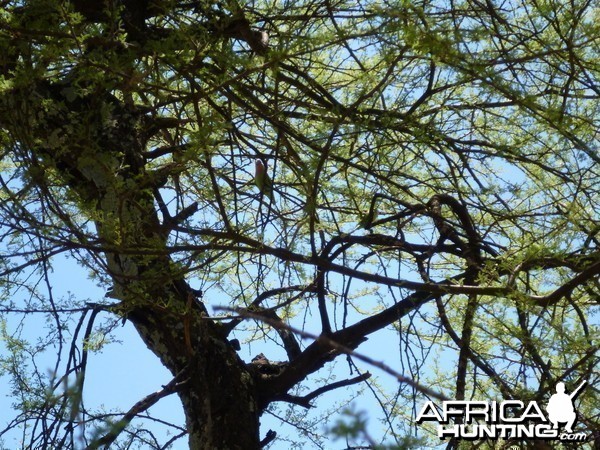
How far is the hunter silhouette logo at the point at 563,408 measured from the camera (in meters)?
2.22

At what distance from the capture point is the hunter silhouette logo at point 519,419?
7.26 ft

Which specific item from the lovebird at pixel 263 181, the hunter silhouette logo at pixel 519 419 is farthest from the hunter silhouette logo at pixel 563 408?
the lovebird at pixel 263 181

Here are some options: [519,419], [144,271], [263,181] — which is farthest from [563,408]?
[144,271]

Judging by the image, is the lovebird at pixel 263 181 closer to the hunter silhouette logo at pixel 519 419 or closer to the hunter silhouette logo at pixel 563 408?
the hunter silhouette logo at pixel 519 419

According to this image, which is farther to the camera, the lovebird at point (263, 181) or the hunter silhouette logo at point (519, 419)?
the lovebird at point (263, 181)

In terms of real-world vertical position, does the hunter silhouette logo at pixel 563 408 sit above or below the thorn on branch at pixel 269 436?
below

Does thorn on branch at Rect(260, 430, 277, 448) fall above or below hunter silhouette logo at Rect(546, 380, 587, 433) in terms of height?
above

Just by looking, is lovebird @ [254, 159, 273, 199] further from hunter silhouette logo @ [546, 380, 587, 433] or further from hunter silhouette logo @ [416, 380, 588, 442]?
hunter silhouette logo @ [546, 380, 587, 433]

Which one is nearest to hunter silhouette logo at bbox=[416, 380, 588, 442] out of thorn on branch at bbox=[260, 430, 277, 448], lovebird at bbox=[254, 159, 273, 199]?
thorn on branch at bbox=[260, 430, 277, 448]

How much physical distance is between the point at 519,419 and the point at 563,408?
0.12m

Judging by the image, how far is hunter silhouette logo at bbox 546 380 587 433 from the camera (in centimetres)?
222

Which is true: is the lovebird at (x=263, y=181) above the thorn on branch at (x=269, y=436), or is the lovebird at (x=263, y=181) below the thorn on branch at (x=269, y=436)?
above

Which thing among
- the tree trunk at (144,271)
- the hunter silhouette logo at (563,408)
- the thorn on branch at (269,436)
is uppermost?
the tree trunk at (144,271)

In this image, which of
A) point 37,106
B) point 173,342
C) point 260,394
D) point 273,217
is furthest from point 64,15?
point 260,394
